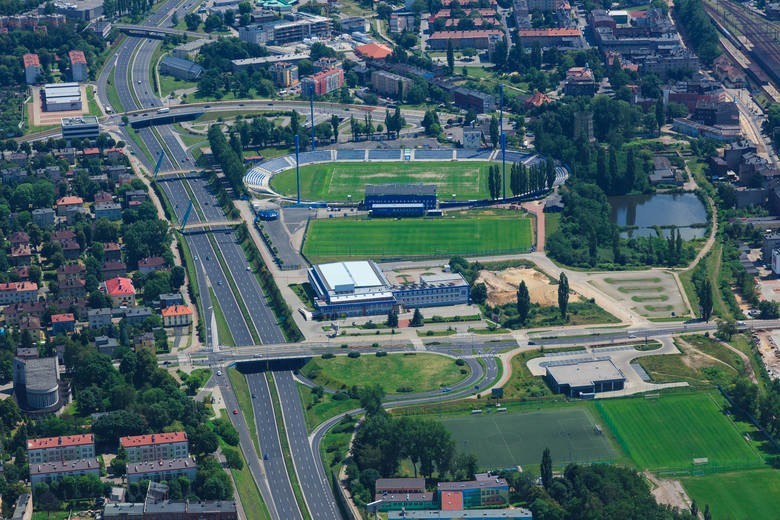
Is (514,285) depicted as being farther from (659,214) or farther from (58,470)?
(58,470)

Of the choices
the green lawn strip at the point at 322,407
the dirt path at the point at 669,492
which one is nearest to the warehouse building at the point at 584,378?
the dirt path at the point at 669,492

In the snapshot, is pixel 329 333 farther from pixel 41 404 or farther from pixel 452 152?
pixel 452 152

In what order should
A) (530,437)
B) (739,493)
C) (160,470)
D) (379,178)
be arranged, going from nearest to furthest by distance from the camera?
1. (160,470)
2. (739,493)
3. (530,437)
4. (379,178)

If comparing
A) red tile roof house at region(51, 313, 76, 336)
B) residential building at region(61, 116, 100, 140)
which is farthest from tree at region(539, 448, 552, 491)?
residential building at region(61, 116, 100, 140)

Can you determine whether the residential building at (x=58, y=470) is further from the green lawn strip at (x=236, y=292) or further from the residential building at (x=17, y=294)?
the residential building at (x=17, y=294)

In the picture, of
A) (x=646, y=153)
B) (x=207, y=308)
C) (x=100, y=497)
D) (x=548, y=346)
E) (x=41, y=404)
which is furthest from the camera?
(x=646, y=153)

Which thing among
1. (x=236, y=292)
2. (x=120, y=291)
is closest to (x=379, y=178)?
(x=236, y=292)

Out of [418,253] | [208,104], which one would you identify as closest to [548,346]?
[418,253]
